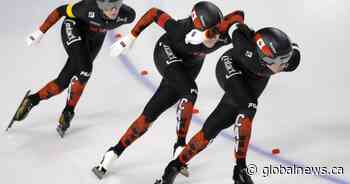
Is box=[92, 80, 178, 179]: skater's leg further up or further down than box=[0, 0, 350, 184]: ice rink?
further up

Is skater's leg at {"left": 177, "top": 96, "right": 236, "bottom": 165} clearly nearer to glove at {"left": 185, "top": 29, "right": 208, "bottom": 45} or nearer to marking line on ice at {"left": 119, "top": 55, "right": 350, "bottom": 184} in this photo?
glove at {"left": 185, "top": 29, "right": 208, "bottom": 45}

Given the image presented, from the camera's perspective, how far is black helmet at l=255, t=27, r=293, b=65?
5250 millimetres

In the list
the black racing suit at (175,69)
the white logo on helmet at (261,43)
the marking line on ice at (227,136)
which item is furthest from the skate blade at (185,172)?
the white logo on helmet at (261,43)

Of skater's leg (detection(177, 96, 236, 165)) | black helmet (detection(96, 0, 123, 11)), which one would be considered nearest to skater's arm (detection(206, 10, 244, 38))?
skater's leg (detection(177, 96, 236, 165))

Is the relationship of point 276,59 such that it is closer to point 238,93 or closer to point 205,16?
point 238,93

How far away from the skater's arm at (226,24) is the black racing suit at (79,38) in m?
1.08

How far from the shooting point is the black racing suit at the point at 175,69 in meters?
5.68

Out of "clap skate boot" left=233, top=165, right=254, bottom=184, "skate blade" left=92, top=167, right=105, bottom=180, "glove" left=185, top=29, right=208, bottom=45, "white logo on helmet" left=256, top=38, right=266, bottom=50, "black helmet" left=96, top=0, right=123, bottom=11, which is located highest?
"black helmet" left=96, top=0, right=123, bottom=11

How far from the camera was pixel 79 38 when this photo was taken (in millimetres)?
6359

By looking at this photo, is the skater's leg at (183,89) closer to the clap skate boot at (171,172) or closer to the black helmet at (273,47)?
the clap skate boot at (171,172)

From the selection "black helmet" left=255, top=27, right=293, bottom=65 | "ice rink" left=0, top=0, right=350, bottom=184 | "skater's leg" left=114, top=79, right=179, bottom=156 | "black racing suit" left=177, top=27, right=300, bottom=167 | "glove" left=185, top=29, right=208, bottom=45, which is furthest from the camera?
"ice rink" left=0, top=0, right=350, bottom=184

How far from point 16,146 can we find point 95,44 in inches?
47.4

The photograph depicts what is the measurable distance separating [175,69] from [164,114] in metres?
1.43

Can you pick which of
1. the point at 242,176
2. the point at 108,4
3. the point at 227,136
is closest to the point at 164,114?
the point at 227,136
